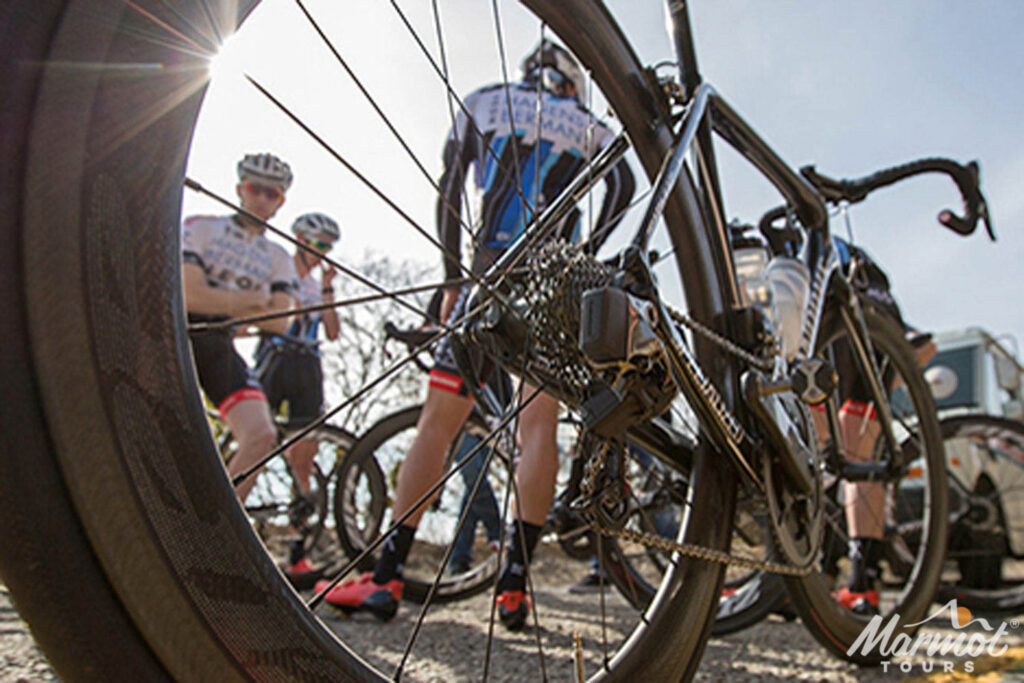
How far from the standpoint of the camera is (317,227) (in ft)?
15.7

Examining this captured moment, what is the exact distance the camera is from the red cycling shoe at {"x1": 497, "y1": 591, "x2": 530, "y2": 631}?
2.13 m

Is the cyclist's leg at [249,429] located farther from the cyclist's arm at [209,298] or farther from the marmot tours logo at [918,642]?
the marmot tours logo at [918,642]

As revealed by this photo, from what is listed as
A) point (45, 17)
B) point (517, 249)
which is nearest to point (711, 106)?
point (517, 249)

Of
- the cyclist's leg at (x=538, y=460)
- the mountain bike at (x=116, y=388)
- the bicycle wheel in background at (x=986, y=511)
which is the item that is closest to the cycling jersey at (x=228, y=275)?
the cyclist's leg at (x=538, y=460)

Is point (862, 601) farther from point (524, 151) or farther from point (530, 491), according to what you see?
point (524, 151)

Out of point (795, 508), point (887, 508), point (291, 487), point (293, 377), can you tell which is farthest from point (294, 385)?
point (795, 508)

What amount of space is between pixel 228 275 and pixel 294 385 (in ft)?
3.90

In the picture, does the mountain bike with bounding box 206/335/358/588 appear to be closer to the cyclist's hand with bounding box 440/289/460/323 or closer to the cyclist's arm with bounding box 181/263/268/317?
the cyclist's arm with bounding box 181/263/268/317

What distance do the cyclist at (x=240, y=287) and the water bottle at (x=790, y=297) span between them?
1864mm

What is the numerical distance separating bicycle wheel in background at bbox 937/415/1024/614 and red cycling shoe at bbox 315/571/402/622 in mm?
2475

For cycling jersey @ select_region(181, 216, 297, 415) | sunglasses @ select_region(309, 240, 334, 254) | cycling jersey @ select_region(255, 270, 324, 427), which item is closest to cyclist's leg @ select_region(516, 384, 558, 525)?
cycling jersey @ select_region(181, 216, 297, 415)

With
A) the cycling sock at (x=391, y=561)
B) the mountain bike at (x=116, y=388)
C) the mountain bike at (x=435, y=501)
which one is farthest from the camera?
the mountain bike at (x=435, y=501)

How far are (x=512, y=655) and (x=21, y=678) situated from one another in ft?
3.58

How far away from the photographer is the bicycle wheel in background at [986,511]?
10.0 ft
